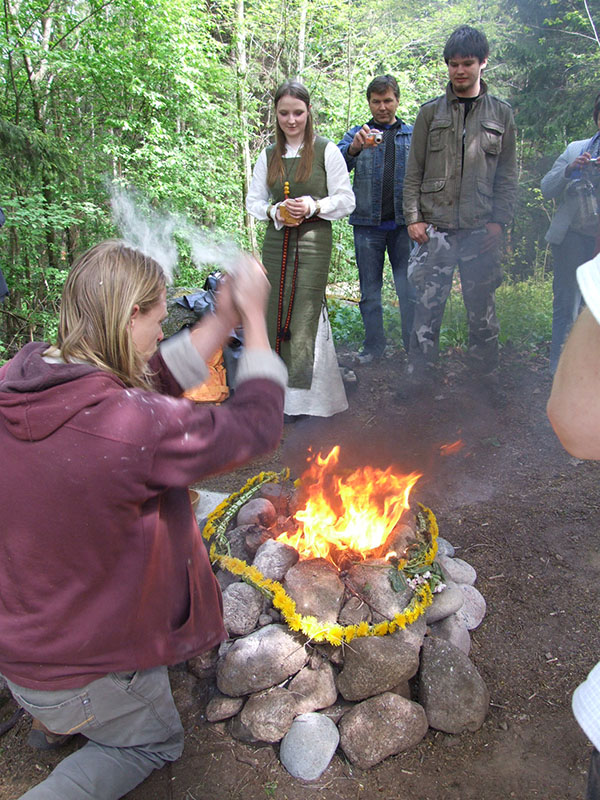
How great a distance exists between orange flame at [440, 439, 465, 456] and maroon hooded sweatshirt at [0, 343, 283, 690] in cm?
300

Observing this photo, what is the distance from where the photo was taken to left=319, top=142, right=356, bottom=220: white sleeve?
4.20 metres

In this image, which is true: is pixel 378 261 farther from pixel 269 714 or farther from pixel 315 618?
pixel 269 714

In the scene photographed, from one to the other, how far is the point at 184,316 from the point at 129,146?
5129mm

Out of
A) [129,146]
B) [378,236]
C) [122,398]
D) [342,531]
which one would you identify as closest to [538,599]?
[342,531]

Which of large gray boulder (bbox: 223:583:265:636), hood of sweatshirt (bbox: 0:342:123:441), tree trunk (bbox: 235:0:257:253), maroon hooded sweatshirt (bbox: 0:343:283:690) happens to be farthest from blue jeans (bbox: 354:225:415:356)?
tree trunk (bbox: 235:0:257:253)

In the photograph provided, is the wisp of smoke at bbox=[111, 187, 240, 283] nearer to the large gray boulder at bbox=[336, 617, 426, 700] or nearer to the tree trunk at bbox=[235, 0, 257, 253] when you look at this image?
the large gray boulder at bbox=[336, 617, 426, 700]

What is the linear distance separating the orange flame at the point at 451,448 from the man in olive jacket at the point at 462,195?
99 centimetres

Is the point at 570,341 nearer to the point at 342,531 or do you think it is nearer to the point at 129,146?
the point at 342,531

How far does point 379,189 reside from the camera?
5020mm

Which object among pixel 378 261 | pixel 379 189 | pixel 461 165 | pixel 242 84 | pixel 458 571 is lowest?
pixel 458 571

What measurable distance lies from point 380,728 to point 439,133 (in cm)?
423

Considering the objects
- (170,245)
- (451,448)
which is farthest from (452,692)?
(451,448)

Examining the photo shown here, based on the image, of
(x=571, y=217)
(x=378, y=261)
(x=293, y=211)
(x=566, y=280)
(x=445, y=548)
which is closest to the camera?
(x=445, y=548)

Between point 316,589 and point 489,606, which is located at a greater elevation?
point 316,589
